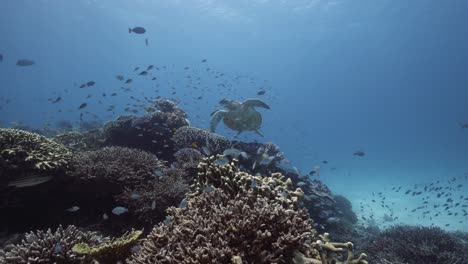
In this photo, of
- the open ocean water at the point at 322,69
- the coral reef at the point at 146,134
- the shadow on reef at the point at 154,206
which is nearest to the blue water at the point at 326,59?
the open ocean water at the point at 322,69

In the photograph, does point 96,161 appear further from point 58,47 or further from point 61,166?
point 58,47

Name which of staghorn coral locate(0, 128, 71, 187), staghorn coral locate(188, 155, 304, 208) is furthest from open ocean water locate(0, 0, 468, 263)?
staghorn coral locate(188, 155, 304, 208)

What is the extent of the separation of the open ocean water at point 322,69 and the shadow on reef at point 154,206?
276mm

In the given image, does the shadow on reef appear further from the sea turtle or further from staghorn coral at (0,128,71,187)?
the sea turtle

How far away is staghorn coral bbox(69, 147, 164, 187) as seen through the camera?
7207mm

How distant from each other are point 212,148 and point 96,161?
4909mm

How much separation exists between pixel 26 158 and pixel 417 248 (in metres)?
12.7

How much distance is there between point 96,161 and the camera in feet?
25.8

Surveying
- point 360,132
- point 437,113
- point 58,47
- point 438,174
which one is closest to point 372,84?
point 437,113

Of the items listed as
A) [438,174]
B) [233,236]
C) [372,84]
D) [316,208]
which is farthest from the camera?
[372,84]

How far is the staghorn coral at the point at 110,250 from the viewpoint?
13.0ft

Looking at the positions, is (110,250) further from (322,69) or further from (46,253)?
(322,69)

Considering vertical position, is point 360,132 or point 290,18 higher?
point 360,132

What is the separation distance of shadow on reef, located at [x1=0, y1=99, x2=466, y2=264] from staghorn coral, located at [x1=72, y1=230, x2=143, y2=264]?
2 centimetres
